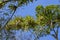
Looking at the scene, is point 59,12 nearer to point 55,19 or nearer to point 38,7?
point 55,19

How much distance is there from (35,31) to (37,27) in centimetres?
32

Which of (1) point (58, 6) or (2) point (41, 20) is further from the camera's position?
(2) point (41, 20)

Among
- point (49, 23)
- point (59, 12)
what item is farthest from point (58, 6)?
point (49, 23)

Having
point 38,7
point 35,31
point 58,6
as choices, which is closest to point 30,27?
point 35,31

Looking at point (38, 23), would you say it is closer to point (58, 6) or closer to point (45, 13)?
point (45, 13)

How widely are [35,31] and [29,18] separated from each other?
3.20 feet

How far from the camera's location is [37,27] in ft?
49.1

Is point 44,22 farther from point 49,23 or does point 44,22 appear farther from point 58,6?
point 58,6

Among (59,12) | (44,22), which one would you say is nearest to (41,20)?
Answer: (44,22)

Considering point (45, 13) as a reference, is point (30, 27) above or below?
below

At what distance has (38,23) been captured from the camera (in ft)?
49.8

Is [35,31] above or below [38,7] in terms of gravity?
below

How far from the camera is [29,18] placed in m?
15.1

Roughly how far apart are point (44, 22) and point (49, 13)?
77 cm
